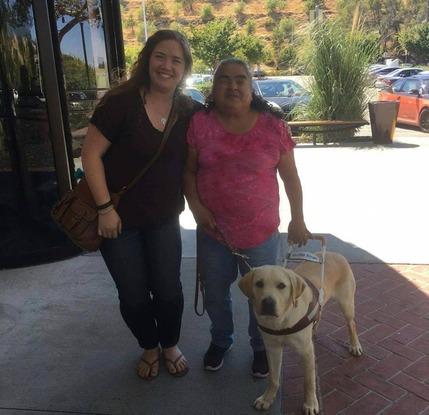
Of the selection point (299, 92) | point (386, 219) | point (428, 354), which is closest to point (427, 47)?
point (299, 92)

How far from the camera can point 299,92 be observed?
13.5m

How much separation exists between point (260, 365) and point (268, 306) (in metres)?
0.77

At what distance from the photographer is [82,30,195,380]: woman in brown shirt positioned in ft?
7.96

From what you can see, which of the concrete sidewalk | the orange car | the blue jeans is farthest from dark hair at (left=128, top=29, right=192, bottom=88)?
the orange car

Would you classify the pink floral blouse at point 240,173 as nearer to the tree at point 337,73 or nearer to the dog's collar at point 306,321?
the dog's collar at point 306,321

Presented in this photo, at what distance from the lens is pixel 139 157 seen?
2.48 metres

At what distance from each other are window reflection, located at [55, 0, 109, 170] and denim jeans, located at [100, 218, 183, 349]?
2505 millimetres

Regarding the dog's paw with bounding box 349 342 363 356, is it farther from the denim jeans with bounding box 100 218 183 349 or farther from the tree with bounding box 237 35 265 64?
the tree with bounding box 237 35 265 64

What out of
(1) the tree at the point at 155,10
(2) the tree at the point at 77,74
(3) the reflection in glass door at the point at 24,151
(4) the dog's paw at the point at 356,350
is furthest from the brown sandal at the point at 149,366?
(1) the tree at the point at 155,10

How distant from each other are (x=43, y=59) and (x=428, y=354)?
3927 millimetres

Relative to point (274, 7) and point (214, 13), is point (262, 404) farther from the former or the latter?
point (214, 13)

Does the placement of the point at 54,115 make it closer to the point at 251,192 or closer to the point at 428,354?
the point at 251,192

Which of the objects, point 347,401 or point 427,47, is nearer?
point 347,401

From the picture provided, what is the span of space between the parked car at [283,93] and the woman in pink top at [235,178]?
10.5 meters
